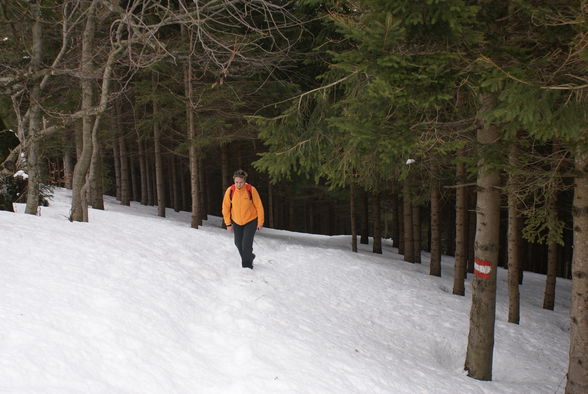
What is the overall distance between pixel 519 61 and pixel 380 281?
6.30 meters

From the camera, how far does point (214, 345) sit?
4.84 metres

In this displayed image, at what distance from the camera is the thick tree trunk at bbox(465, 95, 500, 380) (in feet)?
18.9

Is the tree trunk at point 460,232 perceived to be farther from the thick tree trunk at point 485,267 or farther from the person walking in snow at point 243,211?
the person walking in snow at point 243,211

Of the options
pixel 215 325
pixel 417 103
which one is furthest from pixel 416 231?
pixel 215 325

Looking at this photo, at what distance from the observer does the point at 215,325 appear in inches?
212

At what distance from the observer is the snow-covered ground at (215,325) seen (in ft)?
12.9

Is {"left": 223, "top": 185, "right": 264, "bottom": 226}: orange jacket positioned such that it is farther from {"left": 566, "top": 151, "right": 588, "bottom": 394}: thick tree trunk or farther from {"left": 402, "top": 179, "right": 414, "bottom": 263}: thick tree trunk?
{"left": 402, "top": 179, "right": 414, "bottom": 263}: thick tree trunk

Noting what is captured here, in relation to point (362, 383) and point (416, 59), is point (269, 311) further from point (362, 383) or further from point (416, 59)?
point (416, 59)

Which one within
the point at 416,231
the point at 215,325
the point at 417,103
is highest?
the point at 417,103

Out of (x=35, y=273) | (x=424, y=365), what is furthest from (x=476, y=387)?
(x=35, y=273)

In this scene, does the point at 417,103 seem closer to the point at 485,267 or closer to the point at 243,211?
the point at 485,267

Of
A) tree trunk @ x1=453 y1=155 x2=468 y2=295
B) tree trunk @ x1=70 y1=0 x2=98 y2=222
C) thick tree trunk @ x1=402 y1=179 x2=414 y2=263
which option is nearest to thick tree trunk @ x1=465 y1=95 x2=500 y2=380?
tree trunk @ x1=453 y1=155 x2=468 y2=295

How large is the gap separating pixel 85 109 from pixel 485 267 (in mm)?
8053

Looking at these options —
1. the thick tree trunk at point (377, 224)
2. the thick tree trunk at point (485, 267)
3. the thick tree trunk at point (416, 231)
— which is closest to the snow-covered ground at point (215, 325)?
the thick tree trunk at point (485, 267)
